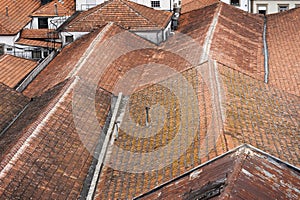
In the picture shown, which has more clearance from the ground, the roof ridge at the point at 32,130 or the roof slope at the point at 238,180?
the roof slope at the point at 238,180

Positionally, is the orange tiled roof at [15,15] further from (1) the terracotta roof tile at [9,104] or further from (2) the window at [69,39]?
(1) the terracotta roof tile at [9,104]

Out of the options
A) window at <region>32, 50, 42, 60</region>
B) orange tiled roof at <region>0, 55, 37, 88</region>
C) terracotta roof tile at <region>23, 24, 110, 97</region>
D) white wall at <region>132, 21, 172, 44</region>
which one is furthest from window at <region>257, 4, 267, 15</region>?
orange tiled roof at <region>0, 55, 37, 88</region>

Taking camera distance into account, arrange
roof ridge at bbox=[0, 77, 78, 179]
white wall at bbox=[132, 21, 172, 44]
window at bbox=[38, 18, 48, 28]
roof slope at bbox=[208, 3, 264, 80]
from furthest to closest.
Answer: window at bbox=[38, 18, 48, 28]
white wall at bbox=[132, 21, 172, 44]
roof slope at bbox=[208, 3, 264, 80]
roof ridge at bbox=[0, 77, 78, 179]

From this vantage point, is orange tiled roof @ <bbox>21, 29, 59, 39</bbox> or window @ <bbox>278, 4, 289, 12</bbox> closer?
orange tiled roof @ <bbox>21, 29, 59, 39</bbox>

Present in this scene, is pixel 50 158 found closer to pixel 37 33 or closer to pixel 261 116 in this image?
pixel 261 116

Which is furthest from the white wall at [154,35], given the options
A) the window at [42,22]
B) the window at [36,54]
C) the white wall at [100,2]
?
the window at [42,22]

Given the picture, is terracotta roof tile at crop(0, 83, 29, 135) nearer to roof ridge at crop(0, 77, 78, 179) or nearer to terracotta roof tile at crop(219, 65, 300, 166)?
roof ridge at crop(0, 77, 78, 179)

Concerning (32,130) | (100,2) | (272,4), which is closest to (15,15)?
(100,2)

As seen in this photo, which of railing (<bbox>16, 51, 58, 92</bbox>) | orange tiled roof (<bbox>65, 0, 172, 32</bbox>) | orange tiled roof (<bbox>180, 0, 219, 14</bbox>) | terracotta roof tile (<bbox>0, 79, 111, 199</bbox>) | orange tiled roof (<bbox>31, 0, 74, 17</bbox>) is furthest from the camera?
orange tiled roof (<bbox>180, 0, 219, 14</bbox>)
